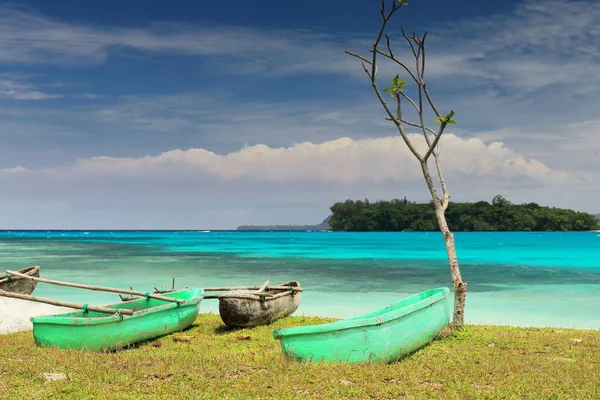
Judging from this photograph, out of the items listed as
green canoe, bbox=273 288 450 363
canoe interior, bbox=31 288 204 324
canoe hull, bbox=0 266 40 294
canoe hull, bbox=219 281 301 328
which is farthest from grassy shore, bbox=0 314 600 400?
canoe hull, bbox=0 266 40 294

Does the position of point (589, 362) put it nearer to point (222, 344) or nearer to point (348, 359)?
point (348, 359)

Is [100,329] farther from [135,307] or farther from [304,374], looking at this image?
[304,374]

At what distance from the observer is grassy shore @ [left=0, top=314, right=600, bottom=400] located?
7355mm

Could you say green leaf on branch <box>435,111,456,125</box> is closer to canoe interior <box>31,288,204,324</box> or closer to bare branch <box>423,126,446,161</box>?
bare branch <box>423,126,446,161</box>

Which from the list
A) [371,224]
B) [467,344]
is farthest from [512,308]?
[371,224]

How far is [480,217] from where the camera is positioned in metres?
165

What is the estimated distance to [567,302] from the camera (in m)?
25.8

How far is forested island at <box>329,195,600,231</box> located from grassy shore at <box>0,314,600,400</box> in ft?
502

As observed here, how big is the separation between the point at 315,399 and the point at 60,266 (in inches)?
1725

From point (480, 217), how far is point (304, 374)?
165m

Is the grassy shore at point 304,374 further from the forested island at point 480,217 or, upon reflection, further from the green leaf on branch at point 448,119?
the forested island at point 480,217

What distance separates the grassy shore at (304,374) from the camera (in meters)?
7.36

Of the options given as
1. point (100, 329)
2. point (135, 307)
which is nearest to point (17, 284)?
point (135, 307)

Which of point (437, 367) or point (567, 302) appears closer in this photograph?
point (437, 367)
